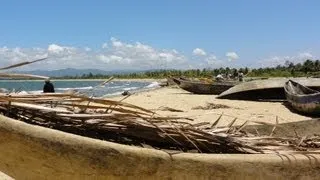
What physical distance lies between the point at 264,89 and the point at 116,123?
21.2 m

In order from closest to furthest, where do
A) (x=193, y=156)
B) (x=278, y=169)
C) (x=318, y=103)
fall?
1. (x=193, y=156)
2. (x=278, y=169)
3. (x=318, y=103)

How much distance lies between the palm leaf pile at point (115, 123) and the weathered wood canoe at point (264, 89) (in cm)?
2026

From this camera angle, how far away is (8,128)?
8.76ft

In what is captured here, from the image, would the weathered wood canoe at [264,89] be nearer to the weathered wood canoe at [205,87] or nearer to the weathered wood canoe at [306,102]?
the weathered wood canoe at [306,102]

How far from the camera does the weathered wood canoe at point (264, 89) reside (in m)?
23.1

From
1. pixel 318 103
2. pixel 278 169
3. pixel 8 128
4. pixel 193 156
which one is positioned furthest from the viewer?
pixel 318 103

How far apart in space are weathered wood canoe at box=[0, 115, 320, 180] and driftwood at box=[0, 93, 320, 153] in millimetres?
228

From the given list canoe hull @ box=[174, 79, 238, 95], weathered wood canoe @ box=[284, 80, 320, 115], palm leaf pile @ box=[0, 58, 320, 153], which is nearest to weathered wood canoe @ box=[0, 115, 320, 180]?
palm leaf pile @ box=[0, 58, 320, 153]

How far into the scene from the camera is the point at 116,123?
3027 millimetres

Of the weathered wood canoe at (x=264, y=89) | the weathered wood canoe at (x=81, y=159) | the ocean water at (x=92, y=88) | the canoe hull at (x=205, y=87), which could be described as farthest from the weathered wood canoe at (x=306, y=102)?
the weathered wood canoe at (x=81, y=159)

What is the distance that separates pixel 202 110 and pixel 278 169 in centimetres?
1716

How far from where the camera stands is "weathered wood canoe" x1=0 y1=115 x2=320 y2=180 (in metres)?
2.67

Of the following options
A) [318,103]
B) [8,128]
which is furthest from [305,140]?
[318,103]

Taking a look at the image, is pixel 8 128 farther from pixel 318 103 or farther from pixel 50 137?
pixel 318 103
